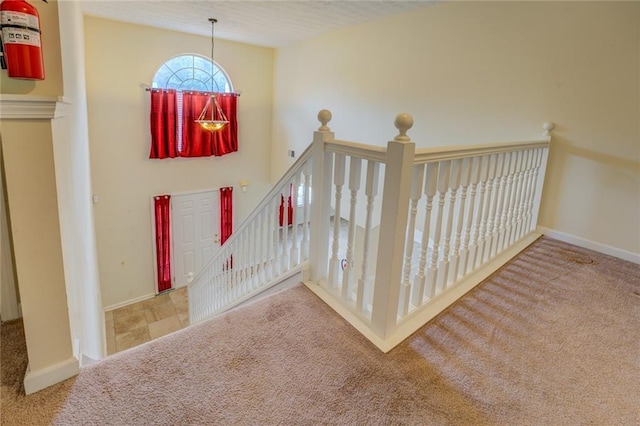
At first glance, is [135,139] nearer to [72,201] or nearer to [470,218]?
[72,201]

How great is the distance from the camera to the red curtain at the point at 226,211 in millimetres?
6046

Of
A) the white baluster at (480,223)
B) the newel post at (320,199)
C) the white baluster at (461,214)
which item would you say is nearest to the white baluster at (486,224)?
the white baluster at (480,223)

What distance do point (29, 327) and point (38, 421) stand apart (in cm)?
31

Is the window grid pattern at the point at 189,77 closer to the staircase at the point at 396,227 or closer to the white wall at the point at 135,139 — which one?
the white wall at the point at 135,139

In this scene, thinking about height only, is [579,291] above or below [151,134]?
below

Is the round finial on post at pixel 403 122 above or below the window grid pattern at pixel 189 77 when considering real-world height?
below

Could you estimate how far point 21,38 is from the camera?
1.09 m

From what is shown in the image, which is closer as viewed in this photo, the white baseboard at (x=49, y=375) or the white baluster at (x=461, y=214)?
the white baseboard at (x=49, y=375)

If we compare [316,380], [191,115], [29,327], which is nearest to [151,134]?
[191,115]

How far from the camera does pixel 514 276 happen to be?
2199 mm

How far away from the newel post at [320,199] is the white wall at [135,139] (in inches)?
166

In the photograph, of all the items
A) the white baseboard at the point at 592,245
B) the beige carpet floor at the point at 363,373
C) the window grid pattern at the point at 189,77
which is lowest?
the beige carpet floor at the point at 363,373

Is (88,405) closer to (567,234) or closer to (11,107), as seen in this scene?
(11,107)

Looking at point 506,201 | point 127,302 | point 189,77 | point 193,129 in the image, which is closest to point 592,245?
point 506,201
